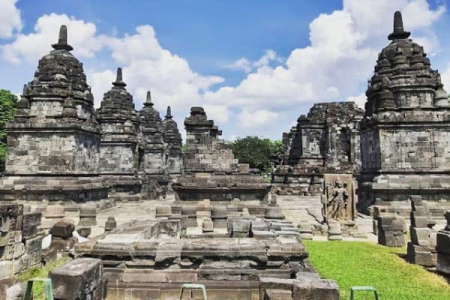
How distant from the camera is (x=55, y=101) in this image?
50.8 ft

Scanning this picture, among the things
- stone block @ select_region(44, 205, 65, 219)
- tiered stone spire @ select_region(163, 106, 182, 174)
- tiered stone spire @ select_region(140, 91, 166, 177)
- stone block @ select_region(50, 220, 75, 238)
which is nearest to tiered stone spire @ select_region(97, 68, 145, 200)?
tiered stone spire @ select_region(140, 91, 166, 177)

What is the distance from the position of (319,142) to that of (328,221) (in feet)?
64.6

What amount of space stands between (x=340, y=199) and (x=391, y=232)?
2248 millimetres

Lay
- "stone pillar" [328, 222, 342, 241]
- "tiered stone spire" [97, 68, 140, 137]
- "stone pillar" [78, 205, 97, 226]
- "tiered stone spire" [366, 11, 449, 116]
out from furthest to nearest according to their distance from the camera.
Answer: "tiered stone spire" [97, 68, 140, 137], "tiered stone spire" [366, 11, 449, 116], "stone pillar" [78, 205, 97, 226], "stone pillar" [328, 222, 342, 241]

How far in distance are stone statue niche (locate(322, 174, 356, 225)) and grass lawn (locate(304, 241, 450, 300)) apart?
7.23ft

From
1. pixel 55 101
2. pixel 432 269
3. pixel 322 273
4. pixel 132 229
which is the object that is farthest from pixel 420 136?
pixel 55 101

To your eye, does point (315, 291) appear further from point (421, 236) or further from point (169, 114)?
point (169, 114)

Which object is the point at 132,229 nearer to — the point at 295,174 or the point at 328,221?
the point at 328,221

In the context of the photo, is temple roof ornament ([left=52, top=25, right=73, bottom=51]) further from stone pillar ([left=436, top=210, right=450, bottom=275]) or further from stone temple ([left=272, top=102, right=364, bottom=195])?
stone pillar ([left=436, top=210, right=450, bottom=275])

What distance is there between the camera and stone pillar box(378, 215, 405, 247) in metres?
8.38

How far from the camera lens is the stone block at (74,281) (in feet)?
12.0

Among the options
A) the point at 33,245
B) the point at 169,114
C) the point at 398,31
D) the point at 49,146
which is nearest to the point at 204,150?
the point at 49,146

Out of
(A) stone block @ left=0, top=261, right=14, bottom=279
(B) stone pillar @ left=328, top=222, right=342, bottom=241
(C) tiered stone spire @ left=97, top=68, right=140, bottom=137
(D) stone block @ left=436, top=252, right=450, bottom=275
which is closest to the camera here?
(A) stone block @ left=0, top=261, right=14, bottom=279

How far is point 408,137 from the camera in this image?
13.9 meters
